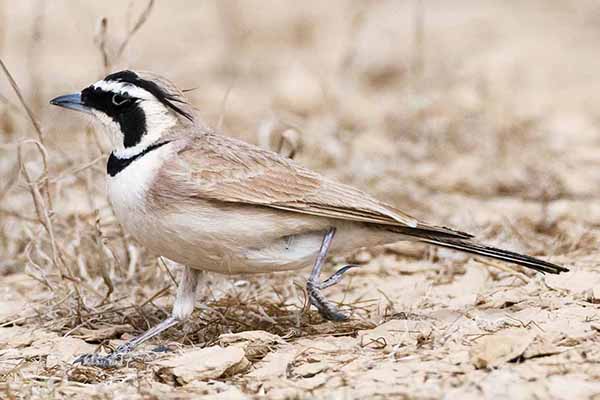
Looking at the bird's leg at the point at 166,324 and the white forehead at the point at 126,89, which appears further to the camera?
the white forehead at the point at 126,89

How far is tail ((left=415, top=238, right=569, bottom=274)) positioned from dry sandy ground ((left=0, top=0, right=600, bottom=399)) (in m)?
0.18

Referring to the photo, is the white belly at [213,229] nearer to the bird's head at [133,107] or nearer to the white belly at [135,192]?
the white belly at [135,192]

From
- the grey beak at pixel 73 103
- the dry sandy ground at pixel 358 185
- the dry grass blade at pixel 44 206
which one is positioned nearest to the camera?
the dry sandy ground at pixel 358 185

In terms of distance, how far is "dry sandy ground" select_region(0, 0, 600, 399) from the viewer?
3.93m

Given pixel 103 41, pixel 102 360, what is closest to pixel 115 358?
pixel 102 360

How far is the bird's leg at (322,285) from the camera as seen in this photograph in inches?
176

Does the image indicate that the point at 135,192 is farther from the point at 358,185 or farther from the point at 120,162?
the point at 358,185

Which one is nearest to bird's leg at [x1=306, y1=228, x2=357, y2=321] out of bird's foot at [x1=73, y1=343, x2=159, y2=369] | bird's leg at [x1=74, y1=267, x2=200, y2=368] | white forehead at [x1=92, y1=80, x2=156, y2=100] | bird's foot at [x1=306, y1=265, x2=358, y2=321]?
bird's foot at [x1=306, y1=265, x2=358, y2=321]

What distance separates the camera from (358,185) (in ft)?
23.1

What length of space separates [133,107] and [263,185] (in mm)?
652

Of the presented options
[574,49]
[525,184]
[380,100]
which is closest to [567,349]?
[525,184]

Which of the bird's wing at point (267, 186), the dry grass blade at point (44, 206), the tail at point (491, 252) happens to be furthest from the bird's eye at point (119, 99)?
the tail at point (491, 252)

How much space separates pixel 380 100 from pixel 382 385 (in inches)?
246

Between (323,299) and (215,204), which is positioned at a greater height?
(215,204)
